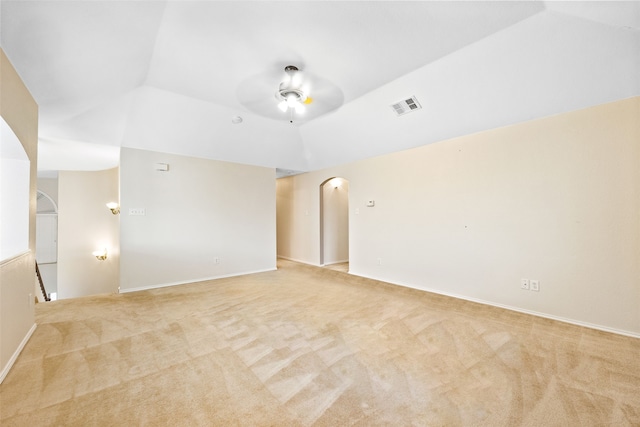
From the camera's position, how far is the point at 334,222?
21.6 ft

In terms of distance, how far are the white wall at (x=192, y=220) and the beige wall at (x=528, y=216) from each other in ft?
8.24

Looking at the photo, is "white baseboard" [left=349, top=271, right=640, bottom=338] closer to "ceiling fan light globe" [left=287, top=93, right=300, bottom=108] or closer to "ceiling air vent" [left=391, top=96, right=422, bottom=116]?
"ceiling air vent" [left=391, top=96, right=422, bottom=116]

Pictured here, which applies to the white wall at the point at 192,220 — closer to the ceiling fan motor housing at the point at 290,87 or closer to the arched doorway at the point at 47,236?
the ceiling fan motor housing at the point at 290,87

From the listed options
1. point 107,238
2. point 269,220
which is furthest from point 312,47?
point 107,238

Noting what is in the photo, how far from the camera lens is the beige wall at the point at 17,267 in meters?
1.99

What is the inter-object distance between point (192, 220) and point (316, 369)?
376 cm

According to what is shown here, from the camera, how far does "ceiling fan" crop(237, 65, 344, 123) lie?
292cm

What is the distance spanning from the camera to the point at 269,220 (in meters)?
5.79

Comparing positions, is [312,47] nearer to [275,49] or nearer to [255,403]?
[275,49]

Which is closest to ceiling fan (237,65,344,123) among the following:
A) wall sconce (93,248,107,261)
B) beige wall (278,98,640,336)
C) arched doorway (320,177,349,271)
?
beige wall (278,98,640,336)

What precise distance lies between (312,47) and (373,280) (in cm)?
380

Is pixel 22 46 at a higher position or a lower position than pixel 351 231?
higher

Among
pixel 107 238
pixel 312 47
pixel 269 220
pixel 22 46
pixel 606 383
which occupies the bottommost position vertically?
pixel 606 383

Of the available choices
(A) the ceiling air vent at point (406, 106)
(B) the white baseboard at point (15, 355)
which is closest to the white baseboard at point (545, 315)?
(A) the ceiling air vent at point (406, 106)
